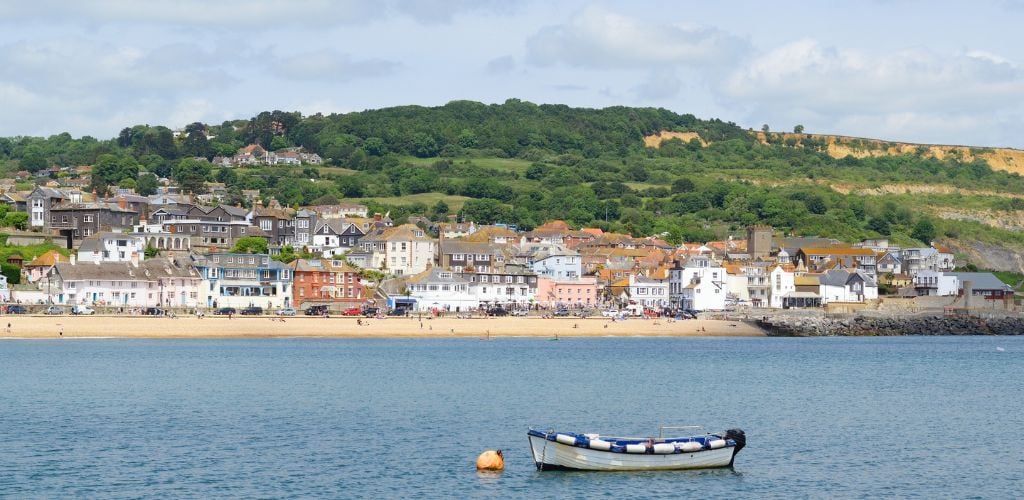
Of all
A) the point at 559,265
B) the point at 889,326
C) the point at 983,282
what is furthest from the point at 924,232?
the point at 559,265

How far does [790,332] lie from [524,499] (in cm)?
7367

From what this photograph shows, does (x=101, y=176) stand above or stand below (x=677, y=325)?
above

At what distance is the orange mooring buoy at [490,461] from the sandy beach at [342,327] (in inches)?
2058

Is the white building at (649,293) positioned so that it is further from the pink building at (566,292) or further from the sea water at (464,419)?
the sea water at (464,419)

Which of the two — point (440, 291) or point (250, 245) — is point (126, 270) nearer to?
point (250, 245)

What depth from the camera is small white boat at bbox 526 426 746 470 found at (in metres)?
33.7

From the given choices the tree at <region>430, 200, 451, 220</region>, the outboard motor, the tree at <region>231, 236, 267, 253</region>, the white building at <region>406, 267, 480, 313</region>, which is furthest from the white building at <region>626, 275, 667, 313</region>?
the outboard motor

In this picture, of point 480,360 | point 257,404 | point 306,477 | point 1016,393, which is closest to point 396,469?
point 306,477

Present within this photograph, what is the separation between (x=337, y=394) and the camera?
5047 cm

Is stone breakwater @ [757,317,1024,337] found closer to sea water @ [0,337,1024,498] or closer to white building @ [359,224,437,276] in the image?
sea water @ [0,337,1024,498]

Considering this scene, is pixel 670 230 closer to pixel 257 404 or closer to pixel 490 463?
pixel 257 404

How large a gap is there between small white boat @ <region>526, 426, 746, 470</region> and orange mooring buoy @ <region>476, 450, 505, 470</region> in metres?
0.92

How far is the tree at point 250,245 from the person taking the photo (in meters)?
115

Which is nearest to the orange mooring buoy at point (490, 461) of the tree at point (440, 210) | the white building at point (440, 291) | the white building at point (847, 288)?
the white building at point (440, 291)
